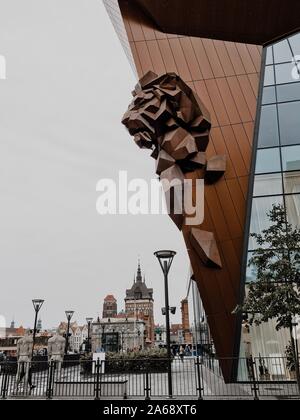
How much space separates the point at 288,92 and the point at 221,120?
4.16m

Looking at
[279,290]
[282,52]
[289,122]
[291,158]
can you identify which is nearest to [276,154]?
[291,158]

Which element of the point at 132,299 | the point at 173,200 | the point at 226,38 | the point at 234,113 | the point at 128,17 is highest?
the point at 132,299

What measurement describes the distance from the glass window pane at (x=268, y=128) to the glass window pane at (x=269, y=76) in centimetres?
126

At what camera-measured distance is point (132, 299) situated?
144 metres

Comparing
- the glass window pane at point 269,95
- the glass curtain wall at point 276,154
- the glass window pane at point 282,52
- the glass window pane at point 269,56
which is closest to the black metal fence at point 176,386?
the glass curtain wall at point 276,154

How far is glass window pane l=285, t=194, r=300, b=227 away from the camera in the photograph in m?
16.5

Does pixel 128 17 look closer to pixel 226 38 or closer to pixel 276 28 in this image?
pixel 226 38

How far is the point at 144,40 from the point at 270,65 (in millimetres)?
6461

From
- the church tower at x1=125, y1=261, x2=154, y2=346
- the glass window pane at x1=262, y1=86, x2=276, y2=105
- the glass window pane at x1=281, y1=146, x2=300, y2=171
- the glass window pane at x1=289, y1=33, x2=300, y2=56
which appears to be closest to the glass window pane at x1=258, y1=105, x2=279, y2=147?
the glass window pane at x1=262, y1=86, x2=276, y2=105

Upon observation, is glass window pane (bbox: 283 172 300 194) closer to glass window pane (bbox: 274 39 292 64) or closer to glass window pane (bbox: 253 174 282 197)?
glass window pane (bbox: 253 174 282 197)

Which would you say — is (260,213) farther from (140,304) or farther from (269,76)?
(140,304)

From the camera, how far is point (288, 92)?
18141 millimetres
